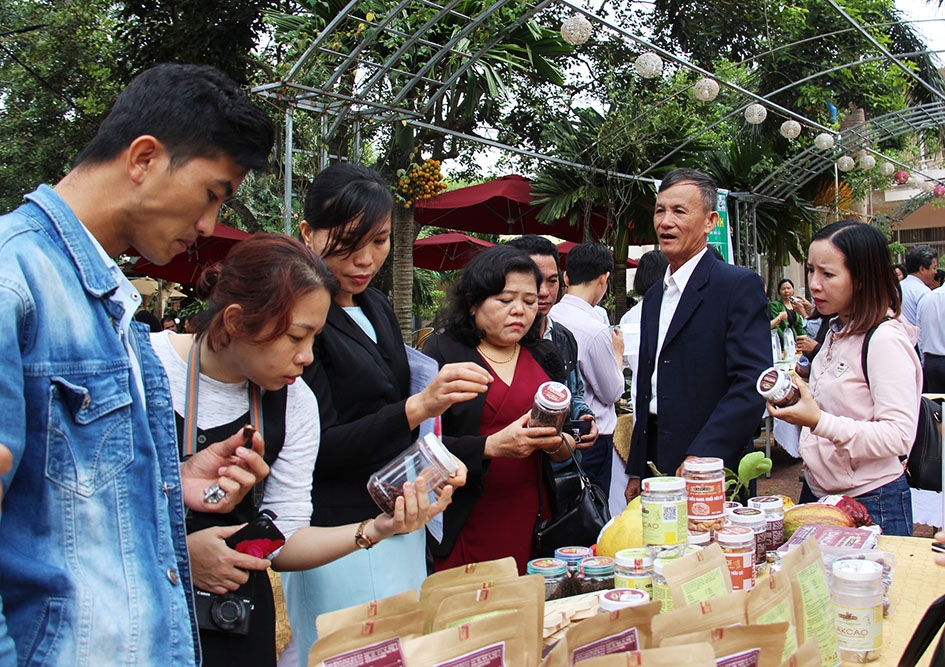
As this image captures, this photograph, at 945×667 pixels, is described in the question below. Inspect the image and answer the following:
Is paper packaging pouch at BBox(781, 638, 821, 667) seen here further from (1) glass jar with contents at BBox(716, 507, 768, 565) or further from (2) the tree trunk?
(2) the tree trunk

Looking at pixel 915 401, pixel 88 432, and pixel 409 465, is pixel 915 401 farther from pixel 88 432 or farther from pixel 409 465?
pixel 88 432

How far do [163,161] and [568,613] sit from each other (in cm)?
122

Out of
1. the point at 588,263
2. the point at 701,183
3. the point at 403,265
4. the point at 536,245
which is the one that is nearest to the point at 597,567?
the point at 701,183

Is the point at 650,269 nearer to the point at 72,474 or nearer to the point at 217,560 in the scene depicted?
the point at 217,560

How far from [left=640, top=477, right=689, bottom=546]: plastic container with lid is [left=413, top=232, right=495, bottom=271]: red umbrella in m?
9.62

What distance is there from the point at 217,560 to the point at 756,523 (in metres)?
1.32

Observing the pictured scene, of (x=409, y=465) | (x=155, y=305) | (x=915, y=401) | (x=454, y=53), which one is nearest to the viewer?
(x=409, y=465)

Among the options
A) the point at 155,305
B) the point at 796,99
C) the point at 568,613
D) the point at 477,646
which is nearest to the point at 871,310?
the point at 568,613

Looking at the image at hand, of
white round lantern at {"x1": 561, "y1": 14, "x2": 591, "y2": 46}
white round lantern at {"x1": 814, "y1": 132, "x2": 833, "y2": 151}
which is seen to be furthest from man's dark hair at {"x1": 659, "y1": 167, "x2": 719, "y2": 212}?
white round lantern at {"x1": 814, "y1": 132, "x2": 833, "y2": 151}

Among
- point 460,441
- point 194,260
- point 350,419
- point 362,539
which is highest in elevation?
point 194,260

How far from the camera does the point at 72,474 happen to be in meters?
1.04

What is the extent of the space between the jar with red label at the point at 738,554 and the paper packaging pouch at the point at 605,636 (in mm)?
456

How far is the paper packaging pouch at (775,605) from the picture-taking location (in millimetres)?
1360

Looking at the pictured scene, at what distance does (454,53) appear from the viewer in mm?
6953
